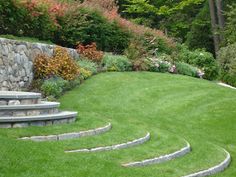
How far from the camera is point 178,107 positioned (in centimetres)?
1436

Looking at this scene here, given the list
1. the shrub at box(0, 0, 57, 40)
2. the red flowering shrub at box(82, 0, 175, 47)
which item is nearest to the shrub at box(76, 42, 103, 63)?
the shrub at box(0, 0, 57, 40)

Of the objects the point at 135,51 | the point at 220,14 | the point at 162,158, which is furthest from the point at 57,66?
the point at 220,14

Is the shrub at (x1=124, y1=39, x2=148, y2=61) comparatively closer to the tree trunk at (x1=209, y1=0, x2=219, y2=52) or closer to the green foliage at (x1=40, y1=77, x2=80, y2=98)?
the green foliage at (x1=40, y1=77, x2=80, y2=98)

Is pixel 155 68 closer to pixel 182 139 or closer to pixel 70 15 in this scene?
pixel 70 15

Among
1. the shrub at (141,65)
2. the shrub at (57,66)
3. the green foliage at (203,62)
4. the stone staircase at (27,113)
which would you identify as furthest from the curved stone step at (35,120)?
the green foliage at (203,62)

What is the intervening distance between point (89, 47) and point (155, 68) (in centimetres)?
293

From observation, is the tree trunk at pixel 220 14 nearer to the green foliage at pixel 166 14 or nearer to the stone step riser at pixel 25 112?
the green foliage at pixel 166 14

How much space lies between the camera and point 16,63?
43.8ft

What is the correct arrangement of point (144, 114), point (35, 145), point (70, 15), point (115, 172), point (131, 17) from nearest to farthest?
point (115, 172) → point (35, 145) → point (144, 114) → point (70, 15) → point (131, 17)

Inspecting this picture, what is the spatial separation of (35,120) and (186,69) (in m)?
13.2

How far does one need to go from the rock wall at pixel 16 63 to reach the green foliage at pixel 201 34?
19.2 meters

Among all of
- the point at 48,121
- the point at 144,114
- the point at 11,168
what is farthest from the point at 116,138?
the point at 144,114

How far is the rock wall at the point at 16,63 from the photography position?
41.9 feet

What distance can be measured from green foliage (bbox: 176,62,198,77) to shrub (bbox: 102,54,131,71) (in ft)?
9.79
